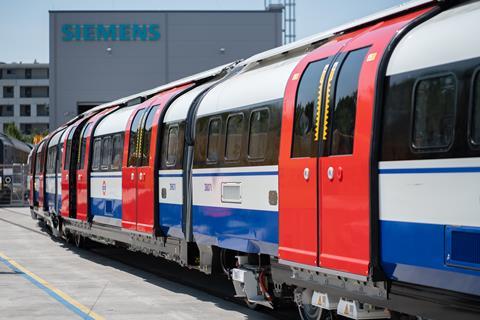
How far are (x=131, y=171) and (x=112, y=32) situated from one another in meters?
42.1

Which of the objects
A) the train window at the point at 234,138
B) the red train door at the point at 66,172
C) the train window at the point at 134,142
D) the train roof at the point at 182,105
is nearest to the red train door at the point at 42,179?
the red train door at the point at 66,172

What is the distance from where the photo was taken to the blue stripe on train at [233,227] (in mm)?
9523

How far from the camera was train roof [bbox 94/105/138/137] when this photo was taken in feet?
53.9

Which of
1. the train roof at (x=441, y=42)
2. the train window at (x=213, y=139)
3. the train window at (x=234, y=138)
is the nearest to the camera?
the train roof at (x=441, y=42)

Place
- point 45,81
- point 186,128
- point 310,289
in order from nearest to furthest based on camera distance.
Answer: point 310,289
point 186,128
point 45,81

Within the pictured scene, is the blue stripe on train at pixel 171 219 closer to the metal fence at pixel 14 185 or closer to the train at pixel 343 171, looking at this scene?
the train at pixel 343 171

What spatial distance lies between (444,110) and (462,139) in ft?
1.24

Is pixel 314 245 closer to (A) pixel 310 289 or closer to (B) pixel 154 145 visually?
(A) pixel 310 289

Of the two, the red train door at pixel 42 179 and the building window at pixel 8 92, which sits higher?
the building window at pixel 8 92

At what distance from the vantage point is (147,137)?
47.5ft

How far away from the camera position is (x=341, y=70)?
7938mm

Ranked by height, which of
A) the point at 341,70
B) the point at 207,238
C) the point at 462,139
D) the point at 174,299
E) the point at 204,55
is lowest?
the point at 174,299

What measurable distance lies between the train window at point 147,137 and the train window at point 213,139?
117 inches

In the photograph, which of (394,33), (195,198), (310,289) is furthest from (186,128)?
(394,33)
